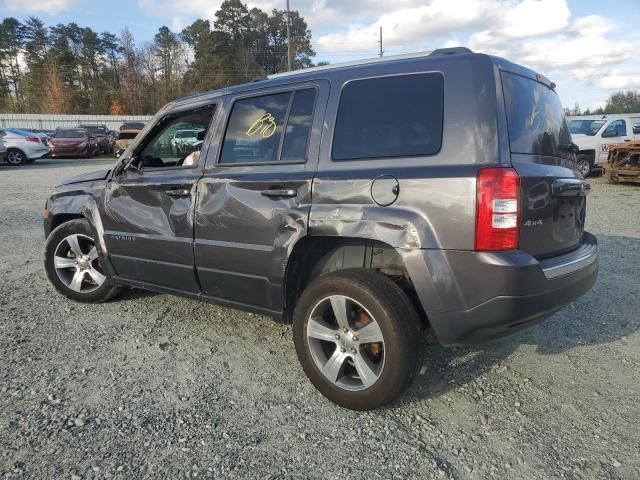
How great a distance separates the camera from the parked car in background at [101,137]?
24.7 metres

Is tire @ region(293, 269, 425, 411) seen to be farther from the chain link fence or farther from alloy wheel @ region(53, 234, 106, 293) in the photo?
the chain link fence

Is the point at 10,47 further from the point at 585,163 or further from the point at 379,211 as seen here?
the point at 379,211

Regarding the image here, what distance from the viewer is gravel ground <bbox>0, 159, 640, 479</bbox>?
7.73ft

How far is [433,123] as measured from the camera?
8.50ft

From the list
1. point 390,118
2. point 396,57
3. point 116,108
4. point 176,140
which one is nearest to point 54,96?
point 116,108

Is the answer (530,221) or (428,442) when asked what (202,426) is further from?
(530,221)

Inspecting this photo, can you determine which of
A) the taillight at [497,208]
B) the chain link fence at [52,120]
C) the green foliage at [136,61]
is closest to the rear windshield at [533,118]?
the taillight at [497,208]

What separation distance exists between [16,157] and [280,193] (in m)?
Answer: 20.6

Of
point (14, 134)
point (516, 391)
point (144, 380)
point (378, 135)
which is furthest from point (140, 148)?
point (14, 134)

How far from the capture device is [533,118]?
279 cm

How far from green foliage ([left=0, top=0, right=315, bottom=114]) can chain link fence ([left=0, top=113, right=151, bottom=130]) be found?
11.9 m

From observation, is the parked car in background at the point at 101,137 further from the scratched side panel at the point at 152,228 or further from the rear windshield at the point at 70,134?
the scratched side panel at the point at 152,228

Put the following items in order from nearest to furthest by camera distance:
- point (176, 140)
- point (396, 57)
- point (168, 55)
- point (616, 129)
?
point (396, 57) < point (176, 140) < point (616, 129) < point (168, 55)

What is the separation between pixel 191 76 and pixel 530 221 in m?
54.6
